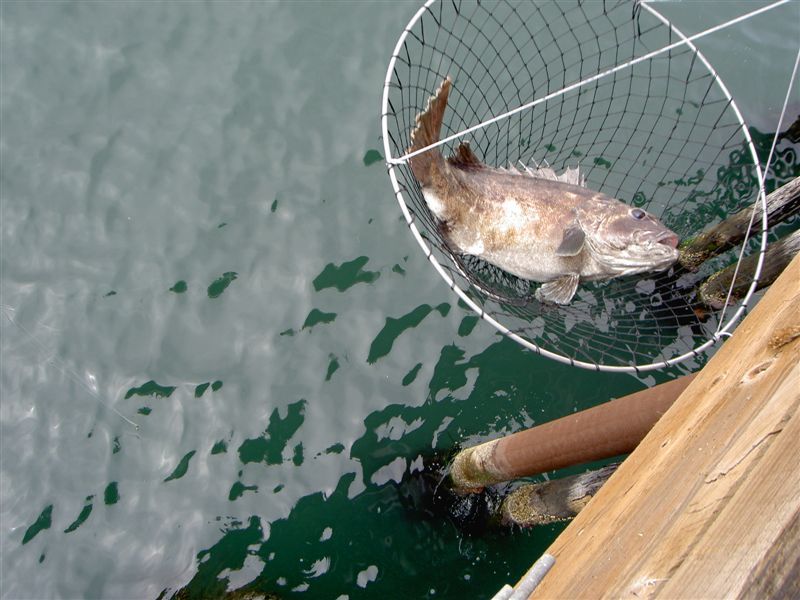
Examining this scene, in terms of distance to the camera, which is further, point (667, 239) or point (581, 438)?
point (667, 239)

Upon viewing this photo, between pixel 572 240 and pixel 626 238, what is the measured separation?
1.11 ft

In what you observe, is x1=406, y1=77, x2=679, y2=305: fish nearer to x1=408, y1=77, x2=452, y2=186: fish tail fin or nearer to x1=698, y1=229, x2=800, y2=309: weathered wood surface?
x1=408, y1=77, x2=452, y2=186: fish tail fin

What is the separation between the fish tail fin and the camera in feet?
13.2

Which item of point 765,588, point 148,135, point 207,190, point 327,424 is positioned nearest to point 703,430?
point 765,588

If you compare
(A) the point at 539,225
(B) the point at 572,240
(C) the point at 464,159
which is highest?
(C) the point at 464,159

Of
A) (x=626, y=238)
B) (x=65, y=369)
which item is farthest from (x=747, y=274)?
(x=65, y=369)

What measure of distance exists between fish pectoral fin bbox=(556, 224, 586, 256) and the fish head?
0.17ft

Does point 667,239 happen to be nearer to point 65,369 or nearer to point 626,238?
point 626,238

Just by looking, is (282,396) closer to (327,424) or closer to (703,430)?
(327,424)

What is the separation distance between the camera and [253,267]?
5.26 m

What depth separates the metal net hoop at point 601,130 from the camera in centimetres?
510

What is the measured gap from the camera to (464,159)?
4.51 metres

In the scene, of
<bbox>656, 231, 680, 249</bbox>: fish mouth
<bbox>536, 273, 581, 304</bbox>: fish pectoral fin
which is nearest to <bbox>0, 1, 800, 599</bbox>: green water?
<bbox>536, 273, 581, 304</bbox>: fish pectoral fin

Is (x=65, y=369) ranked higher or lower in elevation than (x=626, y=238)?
higher
